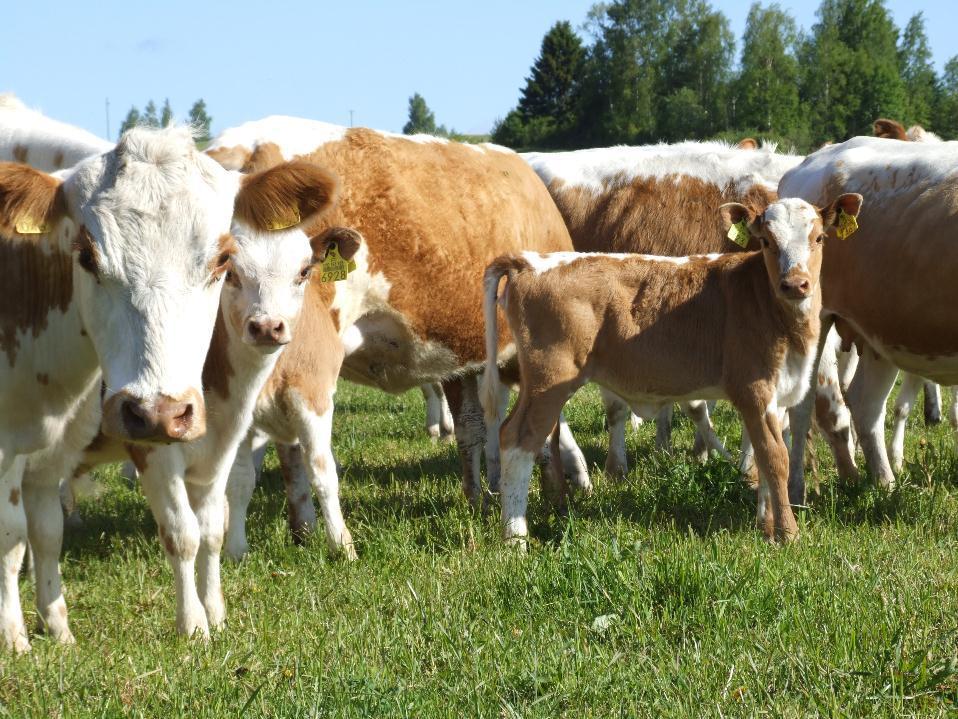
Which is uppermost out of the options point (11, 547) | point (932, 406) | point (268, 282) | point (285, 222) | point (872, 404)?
point (285, 222)

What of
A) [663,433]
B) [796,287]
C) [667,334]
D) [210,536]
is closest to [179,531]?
[210,536]

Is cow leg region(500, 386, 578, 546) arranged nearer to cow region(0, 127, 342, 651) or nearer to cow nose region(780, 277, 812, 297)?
cow nose region(780, 277, 812, 297)

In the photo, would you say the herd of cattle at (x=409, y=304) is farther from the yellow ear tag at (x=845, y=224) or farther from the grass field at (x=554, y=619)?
the grass field at (x=554, y=619)

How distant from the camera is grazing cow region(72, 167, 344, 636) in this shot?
185 inches

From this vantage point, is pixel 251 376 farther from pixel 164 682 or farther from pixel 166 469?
pixel 164 682

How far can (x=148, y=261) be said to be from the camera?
4.03m

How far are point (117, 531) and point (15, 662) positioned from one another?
9.94 feet

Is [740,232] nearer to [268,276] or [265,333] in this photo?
[268,276]

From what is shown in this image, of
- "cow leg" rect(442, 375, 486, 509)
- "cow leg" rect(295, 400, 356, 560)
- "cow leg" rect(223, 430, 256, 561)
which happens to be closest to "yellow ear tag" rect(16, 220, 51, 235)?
"cow leg" rect(295, 400, 356, 560)

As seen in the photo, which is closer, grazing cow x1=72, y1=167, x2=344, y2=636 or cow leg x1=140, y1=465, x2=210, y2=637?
grazing cow x1=72, y1=167, x2=344, y2=636

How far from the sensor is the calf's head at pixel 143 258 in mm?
3914

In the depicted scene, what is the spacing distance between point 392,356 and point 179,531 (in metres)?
2.95

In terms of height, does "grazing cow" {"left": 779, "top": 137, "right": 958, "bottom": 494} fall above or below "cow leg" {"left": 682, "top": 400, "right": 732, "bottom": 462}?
above

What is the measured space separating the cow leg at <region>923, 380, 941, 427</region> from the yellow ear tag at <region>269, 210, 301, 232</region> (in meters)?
7.76
